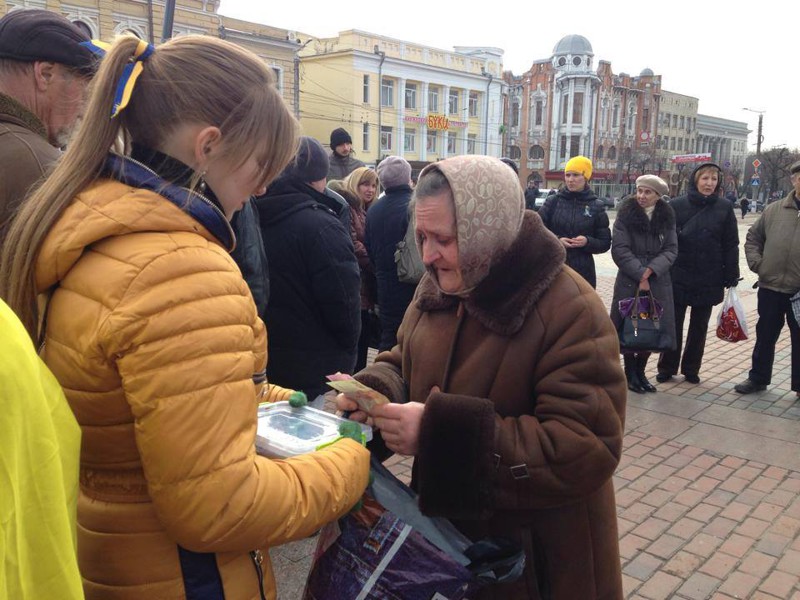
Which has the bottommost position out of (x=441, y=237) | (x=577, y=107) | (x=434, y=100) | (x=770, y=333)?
(x=770, y=333)

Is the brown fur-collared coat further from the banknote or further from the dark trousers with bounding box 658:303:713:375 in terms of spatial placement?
the dark trousers with bounding box 658:303:713:375

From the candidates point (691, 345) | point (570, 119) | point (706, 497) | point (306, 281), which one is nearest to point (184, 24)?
point (691, 345)

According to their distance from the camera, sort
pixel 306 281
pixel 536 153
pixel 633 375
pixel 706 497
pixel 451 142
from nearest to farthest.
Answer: pixel 306 281, pixel 706 497, pixel 633 375, pixel 451 142, pixel 536 153

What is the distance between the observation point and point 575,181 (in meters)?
6.19

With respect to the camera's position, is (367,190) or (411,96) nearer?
(367,190)

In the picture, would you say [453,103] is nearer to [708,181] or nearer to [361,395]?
[708,181]

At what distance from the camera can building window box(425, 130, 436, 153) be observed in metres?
48.4

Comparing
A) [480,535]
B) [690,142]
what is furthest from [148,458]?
[690,142]

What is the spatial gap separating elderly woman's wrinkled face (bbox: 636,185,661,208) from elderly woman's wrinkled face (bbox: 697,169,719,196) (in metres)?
0.56

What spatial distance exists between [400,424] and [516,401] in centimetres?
31

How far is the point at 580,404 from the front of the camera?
5.18ft

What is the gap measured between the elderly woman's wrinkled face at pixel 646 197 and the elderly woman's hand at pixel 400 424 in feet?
15.8

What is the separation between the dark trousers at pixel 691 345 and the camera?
6.14 metres

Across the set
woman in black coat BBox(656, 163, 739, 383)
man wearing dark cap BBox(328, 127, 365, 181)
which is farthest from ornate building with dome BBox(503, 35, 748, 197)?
woman in black coat BBox(656, 163, 739, 383)
